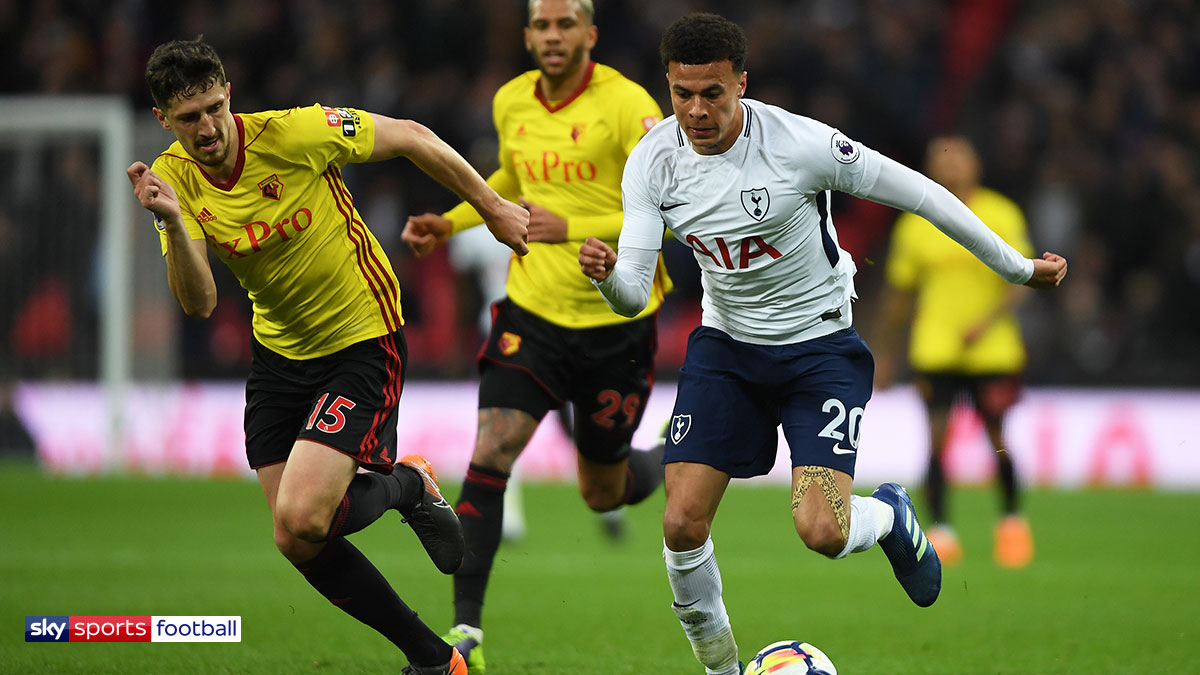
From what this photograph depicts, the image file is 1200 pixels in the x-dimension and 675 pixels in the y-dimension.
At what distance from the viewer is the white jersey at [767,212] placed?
5.08 meters

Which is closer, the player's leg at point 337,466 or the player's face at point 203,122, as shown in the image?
the player's face at point 203,122

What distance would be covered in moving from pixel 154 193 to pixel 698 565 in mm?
2272

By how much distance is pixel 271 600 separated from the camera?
7.66m

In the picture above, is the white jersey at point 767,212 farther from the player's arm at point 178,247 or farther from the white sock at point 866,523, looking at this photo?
the player's arm at point 178,247

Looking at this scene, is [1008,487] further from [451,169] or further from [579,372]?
[451,169]

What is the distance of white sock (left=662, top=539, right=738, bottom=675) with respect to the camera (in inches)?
202

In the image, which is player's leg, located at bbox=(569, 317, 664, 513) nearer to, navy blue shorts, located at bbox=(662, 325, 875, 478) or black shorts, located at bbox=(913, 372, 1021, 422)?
navy blue shorts, located at bbox=(662, 325, 875, 478)

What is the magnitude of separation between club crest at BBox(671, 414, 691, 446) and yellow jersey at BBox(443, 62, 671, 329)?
114cm

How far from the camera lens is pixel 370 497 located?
5176 mm

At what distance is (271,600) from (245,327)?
8389 millimetres

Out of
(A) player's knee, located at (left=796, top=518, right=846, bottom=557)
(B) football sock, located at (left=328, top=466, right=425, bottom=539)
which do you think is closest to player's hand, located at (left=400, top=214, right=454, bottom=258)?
(B) football sock, located at (left=328, top=466, right=425, bottom=539)

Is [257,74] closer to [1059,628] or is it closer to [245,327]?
[245,327]

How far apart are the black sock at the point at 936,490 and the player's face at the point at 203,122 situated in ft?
19.4

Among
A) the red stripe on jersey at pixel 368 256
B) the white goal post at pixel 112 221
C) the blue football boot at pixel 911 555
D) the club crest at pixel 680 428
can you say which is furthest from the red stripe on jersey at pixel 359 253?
the white goal post at pixel 112 221
